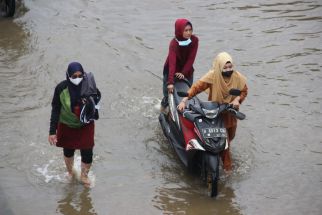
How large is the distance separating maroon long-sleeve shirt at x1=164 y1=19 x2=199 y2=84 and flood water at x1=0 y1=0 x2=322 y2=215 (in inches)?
40.1

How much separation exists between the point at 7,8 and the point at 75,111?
6.81m

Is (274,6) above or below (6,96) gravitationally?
above

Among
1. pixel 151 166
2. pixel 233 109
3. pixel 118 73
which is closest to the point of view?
pixel 233 109

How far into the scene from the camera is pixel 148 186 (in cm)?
662

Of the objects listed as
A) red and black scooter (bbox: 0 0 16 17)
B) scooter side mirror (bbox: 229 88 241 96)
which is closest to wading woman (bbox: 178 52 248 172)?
scooter side mirror (bbox: 229 88 241 96)

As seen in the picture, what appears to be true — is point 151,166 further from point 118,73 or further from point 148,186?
point 118,73

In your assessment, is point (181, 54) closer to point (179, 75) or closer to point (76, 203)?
point (179, 75)

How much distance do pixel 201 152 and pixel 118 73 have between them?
3.70 m

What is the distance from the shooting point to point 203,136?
6.16 meters

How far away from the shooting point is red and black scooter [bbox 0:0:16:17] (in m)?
11.7

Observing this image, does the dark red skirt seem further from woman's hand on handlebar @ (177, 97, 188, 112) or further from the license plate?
the license plate

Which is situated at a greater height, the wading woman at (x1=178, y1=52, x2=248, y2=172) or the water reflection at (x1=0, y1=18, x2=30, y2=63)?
the water reflection at (x1=0, y1=18, x2=30, y2=63)

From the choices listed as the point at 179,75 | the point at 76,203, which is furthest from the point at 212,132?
the point at 76,203

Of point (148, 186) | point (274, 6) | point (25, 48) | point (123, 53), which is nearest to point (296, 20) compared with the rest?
point (274, 6)
